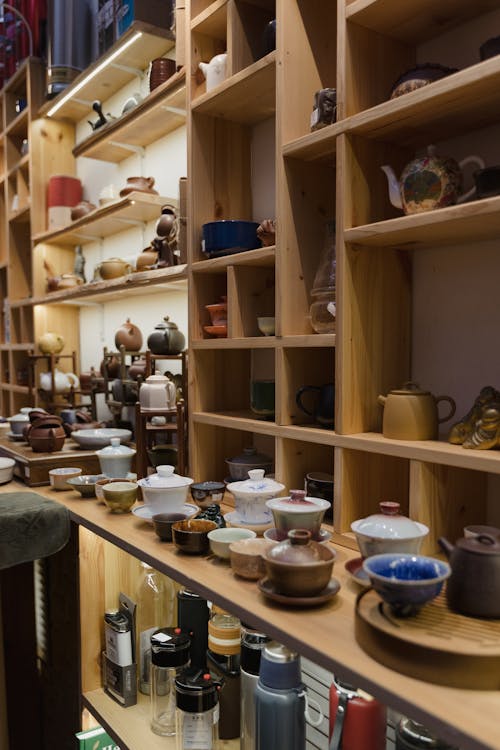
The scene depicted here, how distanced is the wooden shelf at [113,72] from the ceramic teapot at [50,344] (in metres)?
1.25

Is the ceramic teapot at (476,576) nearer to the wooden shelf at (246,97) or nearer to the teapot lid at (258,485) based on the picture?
the teapot lid at (258,485)

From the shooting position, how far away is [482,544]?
3.23 feet

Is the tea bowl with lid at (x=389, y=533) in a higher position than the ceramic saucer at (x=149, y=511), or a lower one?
higher

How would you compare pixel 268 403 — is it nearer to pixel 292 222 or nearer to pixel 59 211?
pixel 292 222

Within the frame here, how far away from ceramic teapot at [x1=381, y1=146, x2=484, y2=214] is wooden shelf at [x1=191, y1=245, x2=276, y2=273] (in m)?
0.44

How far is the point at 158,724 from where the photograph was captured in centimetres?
161

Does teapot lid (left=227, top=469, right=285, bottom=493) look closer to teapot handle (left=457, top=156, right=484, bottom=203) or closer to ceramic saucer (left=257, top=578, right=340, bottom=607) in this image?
ceramic saucer (left=257, top=578, right=340, bottom=607)

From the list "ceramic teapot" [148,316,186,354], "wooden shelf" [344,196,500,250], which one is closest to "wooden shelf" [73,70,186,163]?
"ceramic teapot" [148,316,186,354]

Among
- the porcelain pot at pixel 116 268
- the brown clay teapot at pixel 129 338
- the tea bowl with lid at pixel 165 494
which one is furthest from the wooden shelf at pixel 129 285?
the tea bowl with lid at pixel 165 494

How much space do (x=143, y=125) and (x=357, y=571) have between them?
6.76 feet

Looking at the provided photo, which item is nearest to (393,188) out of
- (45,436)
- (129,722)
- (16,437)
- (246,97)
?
(246,97)

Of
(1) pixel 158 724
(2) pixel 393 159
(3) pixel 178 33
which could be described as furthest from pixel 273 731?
(3) pixel 178 33

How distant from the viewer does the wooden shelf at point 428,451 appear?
1168 mm

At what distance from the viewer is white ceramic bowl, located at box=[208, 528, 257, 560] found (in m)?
1.38
